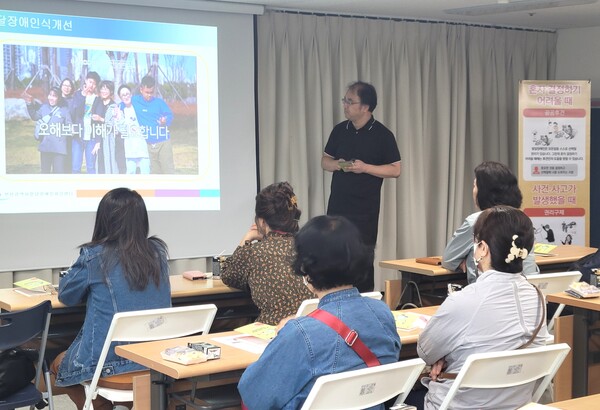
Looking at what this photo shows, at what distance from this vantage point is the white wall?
7.69m

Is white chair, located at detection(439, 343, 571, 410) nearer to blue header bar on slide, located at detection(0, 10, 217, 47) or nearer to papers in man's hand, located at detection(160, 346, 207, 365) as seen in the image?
papers in man's hand, located at detection(160, 346, 207, 365)

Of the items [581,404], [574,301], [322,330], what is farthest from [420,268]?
[322,330]

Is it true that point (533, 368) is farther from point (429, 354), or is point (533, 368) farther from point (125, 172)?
point (125, 172)

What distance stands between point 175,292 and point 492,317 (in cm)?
193

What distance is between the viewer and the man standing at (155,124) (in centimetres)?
591

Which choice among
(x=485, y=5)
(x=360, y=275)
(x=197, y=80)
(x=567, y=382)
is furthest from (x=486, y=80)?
(x=360, y=275)

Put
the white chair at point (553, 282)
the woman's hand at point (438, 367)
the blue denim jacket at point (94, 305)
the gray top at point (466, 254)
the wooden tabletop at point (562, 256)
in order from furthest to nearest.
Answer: the wooden tabletop at point (562, 256) < the gray top at point (466, 254) < the white chair at point (553, 282) < the blue denim jacket at point (94, 305) < the woman's hand at point (438, 367)

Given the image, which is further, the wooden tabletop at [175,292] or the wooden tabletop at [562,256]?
the wooden tabletop at [562,256]

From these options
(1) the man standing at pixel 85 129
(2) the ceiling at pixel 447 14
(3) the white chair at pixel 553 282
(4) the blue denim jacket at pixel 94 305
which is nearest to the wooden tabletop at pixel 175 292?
(4) the blue denim jacket at pixel 94 305

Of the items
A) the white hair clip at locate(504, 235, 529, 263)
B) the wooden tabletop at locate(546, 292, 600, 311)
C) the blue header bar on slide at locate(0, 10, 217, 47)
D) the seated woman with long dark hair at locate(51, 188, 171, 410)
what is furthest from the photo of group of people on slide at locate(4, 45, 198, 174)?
the white hair clip at locate(504, 235, 529, 263)

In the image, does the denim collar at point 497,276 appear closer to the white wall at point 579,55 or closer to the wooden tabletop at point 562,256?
the wooden tabletop at point 562,256

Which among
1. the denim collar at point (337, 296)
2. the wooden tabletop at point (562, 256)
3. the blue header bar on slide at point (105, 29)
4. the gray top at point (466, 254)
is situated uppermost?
the blue header bar on slide at point (105, 29)

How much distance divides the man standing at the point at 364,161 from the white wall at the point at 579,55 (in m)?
2.74

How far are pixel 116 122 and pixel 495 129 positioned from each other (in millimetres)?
3583
